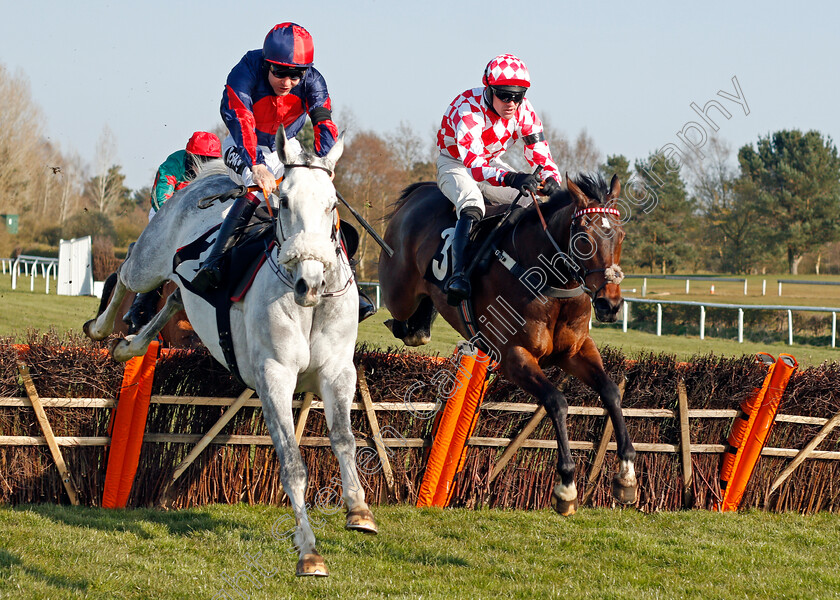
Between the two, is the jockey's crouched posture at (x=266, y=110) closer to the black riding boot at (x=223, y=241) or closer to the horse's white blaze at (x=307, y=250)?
the black riding boot at (x=223, y=241)

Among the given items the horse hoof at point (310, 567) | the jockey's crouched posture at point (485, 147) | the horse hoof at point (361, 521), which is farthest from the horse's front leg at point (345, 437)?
the jockey's crouched posture at point (485, 147)

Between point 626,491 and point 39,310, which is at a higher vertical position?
point 39,310

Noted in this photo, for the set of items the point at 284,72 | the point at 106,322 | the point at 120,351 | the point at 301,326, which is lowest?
the point at 120,351

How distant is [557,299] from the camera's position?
16.9 ft

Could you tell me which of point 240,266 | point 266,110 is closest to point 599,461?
point 240,266

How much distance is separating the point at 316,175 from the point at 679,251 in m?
33.6

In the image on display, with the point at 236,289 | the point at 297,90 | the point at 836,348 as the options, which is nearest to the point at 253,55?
the point at 297,90

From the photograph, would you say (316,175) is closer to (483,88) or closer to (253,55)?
(253,55)

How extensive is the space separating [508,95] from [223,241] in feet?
7.46

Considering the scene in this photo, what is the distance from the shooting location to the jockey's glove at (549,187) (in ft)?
17.9

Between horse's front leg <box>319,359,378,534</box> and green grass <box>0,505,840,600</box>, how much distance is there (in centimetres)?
36

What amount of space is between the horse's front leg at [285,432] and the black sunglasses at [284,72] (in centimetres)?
183

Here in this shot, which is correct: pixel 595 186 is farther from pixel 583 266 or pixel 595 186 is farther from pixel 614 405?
pixel 614 405

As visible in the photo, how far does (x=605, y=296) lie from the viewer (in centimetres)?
458
